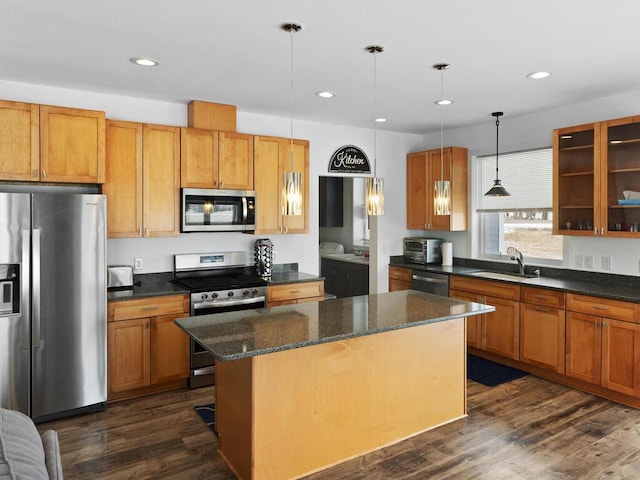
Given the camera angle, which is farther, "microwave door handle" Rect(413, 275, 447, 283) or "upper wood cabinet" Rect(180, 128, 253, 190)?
"microwave door handle" Rect(413, 275, 447, 283)

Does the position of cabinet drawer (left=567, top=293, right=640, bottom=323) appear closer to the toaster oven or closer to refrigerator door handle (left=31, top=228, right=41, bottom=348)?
the toaster oven

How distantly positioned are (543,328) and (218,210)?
317 centimetres

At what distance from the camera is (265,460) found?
8.43ft

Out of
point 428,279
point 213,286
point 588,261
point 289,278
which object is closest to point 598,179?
point 588,261

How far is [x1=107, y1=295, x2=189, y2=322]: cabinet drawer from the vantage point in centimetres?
373

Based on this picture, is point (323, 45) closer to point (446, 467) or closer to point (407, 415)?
point (407, 415)

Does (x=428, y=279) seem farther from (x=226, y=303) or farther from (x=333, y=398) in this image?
(x=333, y=398)

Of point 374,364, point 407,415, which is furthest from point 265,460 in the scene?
point 407,415

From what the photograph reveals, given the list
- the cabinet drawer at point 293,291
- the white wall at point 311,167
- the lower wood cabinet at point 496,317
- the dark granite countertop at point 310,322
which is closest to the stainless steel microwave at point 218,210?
the white wall at point 311,167

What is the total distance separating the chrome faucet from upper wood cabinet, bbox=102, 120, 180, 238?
3439 mm

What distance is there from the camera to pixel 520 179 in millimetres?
5102

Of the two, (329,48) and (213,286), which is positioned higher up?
(329,48)

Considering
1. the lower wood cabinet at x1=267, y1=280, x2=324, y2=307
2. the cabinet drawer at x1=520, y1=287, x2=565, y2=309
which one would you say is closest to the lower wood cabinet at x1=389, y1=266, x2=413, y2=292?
the lower wood cabinet at x1=267, y1=280, x2=324, y2=307

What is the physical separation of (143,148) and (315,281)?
79.9 inches
